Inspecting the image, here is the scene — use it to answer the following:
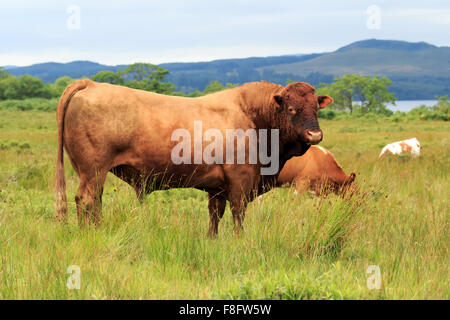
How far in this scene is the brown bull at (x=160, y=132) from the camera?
209 inches

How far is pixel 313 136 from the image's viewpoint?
18.0 ft

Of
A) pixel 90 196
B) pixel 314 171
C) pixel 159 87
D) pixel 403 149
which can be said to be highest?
pixel 159 87

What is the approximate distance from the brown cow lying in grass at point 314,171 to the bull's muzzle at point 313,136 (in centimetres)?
300

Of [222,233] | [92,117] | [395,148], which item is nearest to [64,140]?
[92,117]

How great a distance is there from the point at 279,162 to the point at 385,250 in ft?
5.68

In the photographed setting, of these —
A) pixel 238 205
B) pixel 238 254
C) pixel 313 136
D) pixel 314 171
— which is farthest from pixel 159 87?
pixel 238 254

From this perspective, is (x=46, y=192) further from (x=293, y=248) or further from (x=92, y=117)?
(x=293, y=248)

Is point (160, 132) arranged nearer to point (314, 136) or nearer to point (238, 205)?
point (238, 205)

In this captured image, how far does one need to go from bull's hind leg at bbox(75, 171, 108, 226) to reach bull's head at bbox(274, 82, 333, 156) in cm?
212

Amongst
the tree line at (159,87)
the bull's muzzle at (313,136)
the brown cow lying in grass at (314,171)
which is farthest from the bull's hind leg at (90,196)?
the tree line at (159,87)

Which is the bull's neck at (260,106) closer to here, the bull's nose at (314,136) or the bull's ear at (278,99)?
the bull's ear at (278,99)

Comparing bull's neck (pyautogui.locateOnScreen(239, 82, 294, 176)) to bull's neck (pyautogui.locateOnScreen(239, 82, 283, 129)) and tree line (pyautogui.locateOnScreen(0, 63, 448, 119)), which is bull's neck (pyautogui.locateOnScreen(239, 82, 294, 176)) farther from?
tree line (pyautogui.locateOnScreen(0, 63, 448, 119))
